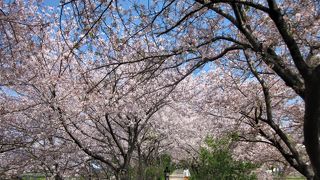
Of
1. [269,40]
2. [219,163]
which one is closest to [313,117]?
[269,40]

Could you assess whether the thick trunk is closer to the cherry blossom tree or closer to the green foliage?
the cherry blossom tree

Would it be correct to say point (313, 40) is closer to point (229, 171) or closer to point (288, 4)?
point (288, 4)

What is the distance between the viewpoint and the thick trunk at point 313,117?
3.97m

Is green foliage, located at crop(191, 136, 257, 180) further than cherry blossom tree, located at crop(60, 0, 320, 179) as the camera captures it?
Yes

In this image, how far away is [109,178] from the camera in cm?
2017

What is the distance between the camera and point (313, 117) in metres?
4.23

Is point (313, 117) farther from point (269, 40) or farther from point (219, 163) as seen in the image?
point (219, 163)

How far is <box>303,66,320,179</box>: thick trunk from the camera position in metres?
3.97

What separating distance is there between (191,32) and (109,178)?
1428cm

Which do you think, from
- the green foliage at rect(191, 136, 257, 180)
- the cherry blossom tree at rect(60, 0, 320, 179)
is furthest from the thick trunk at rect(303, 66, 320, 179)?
the green foliage at rect(191, 136, 257, 180)

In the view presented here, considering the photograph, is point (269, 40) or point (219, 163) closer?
point (269, 40)

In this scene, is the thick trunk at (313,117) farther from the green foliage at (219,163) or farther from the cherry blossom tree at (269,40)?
the green foliage at (219,163)

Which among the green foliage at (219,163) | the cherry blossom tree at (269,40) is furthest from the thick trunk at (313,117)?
the green foliage at (219,163)

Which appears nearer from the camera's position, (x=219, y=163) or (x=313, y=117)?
(x=313, y=117)
